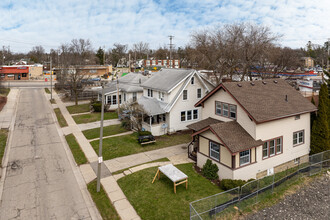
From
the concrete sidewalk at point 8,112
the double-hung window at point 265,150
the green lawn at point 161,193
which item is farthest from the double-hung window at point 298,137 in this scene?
the concrete sidewalk at point 8,112

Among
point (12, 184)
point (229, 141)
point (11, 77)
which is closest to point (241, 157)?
point (229, 141)

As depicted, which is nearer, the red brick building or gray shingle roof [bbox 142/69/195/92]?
gray shingle roof [bbox 142/69/195/92]

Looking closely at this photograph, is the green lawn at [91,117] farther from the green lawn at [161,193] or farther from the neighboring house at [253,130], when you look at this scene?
the green lawn at [161,193]

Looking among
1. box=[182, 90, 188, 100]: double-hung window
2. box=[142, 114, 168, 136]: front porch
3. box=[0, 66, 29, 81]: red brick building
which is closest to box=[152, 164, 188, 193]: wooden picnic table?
box=[142, 114, 168, 136]: front porch

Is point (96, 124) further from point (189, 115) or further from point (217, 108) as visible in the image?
point (217, 108)

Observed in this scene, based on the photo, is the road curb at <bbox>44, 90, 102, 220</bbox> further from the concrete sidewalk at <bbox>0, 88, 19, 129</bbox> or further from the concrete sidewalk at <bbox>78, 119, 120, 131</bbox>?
the concrete sidewalk at <bbox>0, 88, 19, 129</bbox>

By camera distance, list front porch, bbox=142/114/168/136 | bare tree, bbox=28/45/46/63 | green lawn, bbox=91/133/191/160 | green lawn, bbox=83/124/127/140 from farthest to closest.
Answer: bare tree, bbox=28/45/46/63
front porch, bbox=142/114/168/136
green lawn, bbox=83/124/127/140
green lawn, bbox=91/133/191/160
